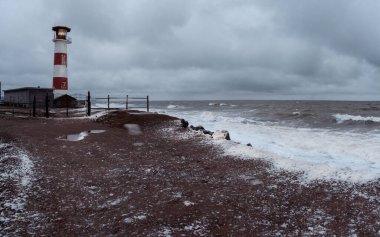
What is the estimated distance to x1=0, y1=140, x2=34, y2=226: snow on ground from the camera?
5.68m

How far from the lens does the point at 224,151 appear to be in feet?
34.0

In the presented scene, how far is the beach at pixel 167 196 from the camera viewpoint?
16.9 feet

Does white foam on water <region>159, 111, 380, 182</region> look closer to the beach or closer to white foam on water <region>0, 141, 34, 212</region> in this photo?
the beach

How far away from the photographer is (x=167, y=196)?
6.52m

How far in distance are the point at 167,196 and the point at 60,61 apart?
30.3m

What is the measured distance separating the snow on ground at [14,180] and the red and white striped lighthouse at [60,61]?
24655mm

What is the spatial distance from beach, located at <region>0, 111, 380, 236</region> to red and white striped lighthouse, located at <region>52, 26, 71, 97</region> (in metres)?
24.2

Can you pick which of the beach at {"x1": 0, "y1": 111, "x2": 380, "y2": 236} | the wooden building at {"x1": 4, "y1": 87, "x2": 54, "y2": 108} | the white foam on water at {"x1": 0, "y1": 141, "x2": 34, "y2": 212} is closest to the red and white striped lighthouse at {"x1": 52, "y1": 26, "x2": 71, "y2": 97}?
the wooden building at {"x1": 4, "y1": 87, "x2": 54, "y2": 108}

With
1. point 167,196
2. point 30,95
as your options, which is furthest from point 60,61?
point 167,196

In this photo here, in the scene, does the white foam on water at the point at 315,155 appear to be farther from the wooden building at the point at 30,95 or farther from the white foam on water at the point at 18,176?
the wooden building at the point at 30,95

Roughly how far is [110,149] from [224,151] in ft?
11.9

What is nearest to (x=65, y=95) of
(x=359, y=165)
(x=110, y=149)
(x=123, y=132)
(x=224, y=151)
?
(x=123, y=132)

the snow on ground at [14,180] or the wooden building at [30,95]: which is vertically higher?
the wooden building at [30,95]

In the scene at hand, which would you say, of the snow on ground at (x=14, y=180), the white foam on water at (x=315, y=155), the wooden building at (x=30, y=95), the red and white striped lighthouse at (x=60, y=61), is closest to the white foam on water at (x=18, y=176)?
the snow on ground at (x=14, y=180)
